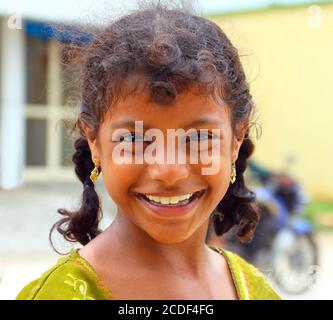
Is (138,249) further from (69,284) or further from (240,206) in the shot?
(240,206)

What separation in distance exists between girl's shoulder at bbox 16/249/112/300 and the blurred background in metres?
2.62

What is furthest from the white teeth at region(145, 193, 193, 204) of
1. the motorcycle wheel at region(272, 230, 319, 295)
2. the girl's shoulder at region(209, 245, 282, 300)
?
the motorcycle wheel at region(272, 230, 319, 295)

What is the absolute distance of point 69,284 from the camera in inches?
43.4

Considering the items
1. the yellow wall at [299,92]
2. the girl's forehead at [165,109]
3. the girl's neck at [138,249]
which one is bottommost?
the girl's neck at [138,249]

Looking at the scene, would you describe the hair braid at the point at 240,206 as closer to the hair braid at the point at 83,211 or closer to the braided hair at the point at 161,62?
the braided hair at the point at 161,62

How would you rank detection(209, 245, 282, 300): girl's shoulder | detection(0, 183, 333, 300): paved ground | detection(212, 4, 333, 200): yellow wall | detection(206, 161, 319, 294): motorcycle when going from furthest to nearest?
detection(212, 4, 333, 200): yellow wall, detection(0, 183, 333, 300): paved ground, detection(206, 161, 319, 294): motorcycle, detection(209, 245, 282, 300): girl's shoulder

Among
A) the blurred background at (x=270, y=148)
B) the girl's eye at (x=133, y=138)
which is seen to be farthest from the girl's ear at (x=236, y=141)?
the blurred background at (x=270, y=148)

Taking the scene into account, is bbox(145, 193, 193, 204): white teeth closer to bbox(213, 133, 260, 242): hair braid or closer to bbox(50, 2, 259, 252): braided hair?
bbox(50, 2, 259, 252): braided hair

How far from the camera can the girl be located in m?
1.10

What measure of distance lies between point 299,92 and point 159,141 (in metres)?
7.05

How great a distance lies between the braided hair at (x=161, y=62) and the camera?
110cm

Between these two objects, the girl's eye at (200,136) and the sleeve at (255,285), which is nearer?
the girl's eye at (200,136)

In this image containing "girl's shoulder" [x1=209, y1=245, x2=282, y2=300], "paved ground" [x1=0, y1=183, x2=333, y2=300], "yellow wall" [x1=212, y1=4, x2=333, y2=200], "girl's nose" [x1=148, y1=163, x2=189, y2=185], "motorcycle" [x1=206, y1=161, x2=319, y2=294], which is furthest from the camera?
"yellow wall" [x1=212, y1=4, x2=333, y2=200]

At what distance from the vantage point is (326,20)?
7977 mm
